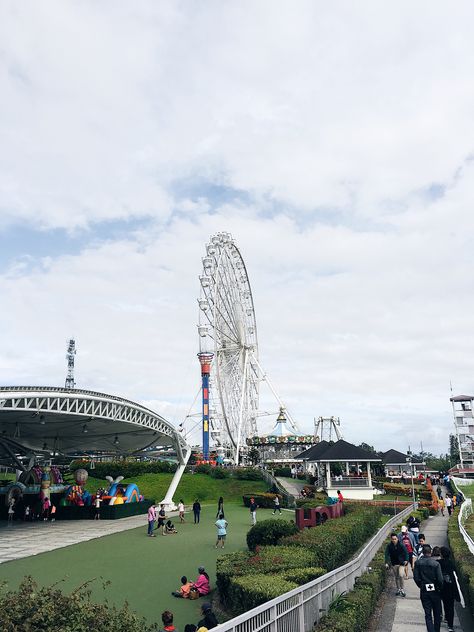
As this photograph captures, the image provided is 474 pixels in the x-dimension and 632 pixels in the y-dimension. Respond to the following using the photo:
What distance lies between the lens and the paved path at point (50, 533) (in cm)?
2096

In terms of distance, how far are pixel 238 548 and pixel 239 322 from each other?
39.1m

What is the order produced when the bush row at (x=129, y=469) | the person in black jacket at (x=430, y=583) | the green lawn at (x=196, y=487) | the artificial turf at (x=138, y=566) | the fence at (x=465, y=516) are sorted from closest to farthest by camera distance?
the person in black jacket at (x=430, y=583), the artificial turf at (x=138, y=566), the fence at (x=465, y=516), the green lawn at (x=196, y=487), the bush row at (x=129, y=469)

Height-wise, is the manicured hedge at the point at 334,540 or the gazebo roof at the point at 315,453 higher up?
the gazebo roof at the point at 315,453

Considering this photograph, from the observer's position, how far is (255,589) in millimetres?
9367

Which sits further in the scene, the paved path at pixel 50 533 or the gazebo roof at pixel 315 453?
the gazebo roof at pixel 315 453

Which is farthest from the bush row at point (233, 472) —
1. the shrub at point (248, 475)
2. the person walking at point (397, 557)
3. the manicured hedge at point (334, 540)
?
the person walking at point (397, 557)

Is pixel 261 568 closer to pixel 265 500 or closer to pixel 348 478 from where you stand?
pixel 265 500

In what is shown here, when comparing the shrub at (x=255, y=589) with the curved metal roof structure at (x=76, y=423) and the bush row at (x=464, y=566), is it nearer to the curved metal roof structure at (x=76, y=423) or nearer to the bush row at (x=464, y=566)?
the bush row at (x=464, y=566)

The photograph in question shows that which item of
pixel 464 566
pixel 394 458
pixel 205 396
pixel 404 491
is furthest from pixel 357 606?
pixel 205 396

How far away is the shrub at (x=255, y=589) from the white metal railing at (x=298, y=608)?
60 centimetres

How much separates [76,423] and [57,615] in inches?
1219

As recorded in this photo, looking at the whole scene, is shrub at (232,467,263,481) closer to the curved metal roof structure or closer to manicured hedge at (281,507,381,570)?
the curved metal roof structure

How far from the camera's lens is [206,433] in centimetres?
7631

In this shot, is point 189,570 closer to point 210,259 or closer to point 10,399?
point 10,399
